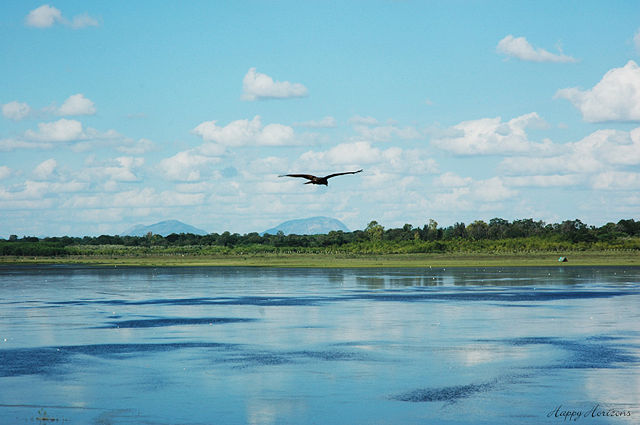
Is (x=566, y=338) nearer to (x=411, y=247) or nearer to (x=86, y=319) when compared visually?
(x=86, y=319)

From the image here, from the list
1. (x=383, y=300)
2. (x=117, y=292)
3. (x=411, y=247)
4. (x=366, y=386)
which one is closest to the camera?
(x=366, y=386)

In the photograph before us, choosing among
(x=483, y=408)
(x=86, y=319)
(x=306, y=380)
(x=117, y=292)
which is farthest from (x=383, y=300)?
(x=483, y=408)

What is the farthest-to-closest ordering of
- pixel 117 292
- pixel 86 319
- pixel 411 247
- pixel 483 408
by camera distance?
pixel 411 247
pixel 117 292
pixel 86 319
pixel 483 408

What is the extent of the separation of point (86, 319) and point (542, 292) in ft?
112

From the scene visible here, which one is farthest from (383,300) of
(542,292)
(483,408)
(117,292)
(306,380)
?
(483,408)

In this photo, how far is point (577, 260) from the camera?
136 meters

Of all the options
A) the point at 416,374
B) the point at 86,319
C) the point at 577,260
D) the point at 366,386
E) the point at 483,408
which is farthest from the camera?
the point at 577,260

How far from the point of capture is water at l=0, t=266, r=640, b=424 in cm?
2006

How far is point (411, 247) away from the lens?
176 metres

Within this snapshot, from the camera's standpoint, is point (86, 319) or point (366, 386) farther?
point (86, 319)

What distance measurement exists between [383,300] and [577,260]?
93070mm

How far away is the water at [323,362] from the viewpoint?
2006 centimetres

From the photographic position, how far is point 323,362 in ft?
89.6

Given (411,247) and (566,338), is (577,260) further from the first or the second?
(566,338)
